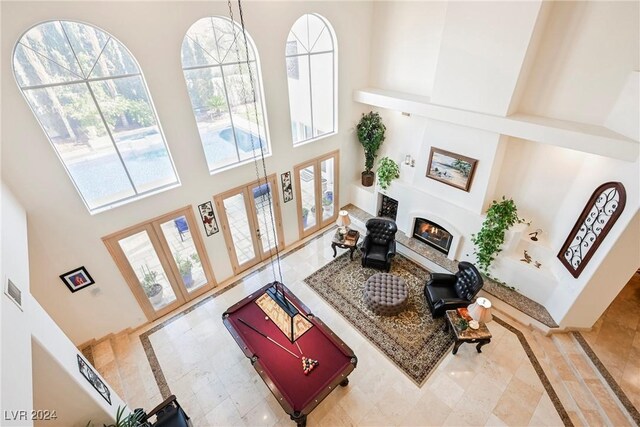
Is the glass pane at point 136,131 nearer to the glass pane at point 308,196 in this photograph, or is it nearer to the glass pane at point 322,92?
the glass pane at point 308,196

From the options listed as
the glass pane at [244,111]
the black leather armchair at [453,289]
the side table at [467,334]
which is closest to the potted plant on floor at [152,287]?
the glass pane at [244,111]

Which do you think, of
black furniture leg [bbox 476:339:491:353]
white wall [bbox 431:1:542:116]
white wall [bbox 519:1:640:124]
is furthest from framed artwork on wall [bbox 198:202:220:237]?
white wall [bbox 519:1:640:124]

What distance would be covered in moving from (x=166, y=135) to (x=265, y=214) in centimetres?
287

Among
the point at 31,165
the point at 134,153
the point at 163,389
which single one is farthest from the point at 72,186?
the point at 163,389

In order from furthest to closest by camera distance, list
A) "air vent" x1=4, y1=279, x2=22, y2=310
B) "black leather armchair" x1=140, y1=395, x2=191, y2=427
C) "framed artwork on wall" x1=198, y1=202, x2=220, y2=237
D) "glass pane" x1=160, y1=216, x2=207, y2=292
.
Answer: "framed artwork on wall" x1=198, y1=202, x2=220, y2=237
"glass pane" x1=160, y1=216, x2=207, y2=292
"black leather armchair" x1=140, y1=395, x2=191, y2=427
"air vent" x1=4, y1=279, x2=22, y2=310

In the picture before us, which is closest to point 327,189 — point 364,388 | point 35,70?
point 364,388

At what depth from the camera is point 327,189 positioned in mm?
8562

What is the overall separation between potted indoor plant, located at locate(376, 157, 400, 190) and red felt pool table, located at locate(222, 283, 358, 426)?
4.17 metres

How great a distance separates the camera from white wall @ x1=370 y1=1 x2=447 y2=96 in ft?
20.8

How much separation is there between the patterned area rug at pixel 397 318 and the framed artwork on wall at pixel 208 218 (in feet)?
8.10

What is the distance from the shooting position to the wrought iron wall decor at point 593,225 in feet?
15.0

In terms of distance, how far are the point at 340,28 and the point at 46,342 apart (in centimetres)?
731

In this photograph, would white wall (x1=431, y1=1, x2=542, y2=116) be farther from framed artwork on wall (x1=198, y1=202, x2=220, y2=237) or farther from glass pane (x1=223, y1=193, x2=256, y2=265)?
framed artwork on wall (x1=198, y1=202, x2=220, y2=237)

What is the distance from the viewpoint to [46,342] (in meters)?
2.91
